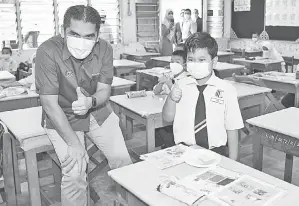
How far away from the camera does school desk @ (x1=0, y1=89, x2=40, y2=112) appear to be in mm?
3307

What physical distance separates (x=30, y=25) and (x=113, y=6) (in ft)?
5.95

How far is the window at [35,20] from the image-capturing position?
683cm

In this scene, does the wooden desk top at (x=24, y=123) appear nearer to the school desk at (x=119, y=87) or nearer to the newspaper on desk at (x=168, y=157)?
the newspaper on desk at (x=168, y=157)

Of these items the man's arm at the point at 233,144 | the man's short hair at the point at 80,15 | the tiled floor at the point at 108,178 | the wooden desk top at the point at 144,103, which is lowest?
the tiled floor at the point at 108,178

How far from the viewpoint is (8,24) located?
22.1 feet

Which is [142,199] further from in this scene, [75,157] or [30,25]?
[30,25]

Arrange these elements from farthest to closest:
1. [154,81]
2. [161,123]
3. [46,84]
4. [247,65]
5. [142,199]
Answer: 1. [247,65]
2. [154,81]
3. [161,123]
4. [46,84]
5. [142,199]

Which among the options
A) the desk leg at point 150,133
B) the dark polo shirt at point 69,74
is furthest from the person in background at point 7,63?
the dark polo shirt at point 69,74

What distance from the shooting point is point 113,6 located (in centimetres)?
761

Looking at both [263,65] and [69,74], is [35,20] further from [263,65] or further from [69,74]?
[69,74]

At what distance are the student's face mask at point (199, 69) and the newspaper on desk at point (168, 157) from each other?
0.42 meters

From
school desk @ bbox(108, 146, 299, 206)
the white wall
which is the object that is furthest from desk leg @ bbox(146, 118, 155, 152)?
the white wall

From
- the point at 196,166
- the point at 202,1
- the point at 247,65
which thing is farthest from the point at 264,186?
the point at 202,1

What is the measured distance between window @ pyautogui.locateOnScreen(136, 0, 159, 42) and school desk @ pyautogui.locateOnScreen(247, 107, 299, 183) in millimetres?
5861
